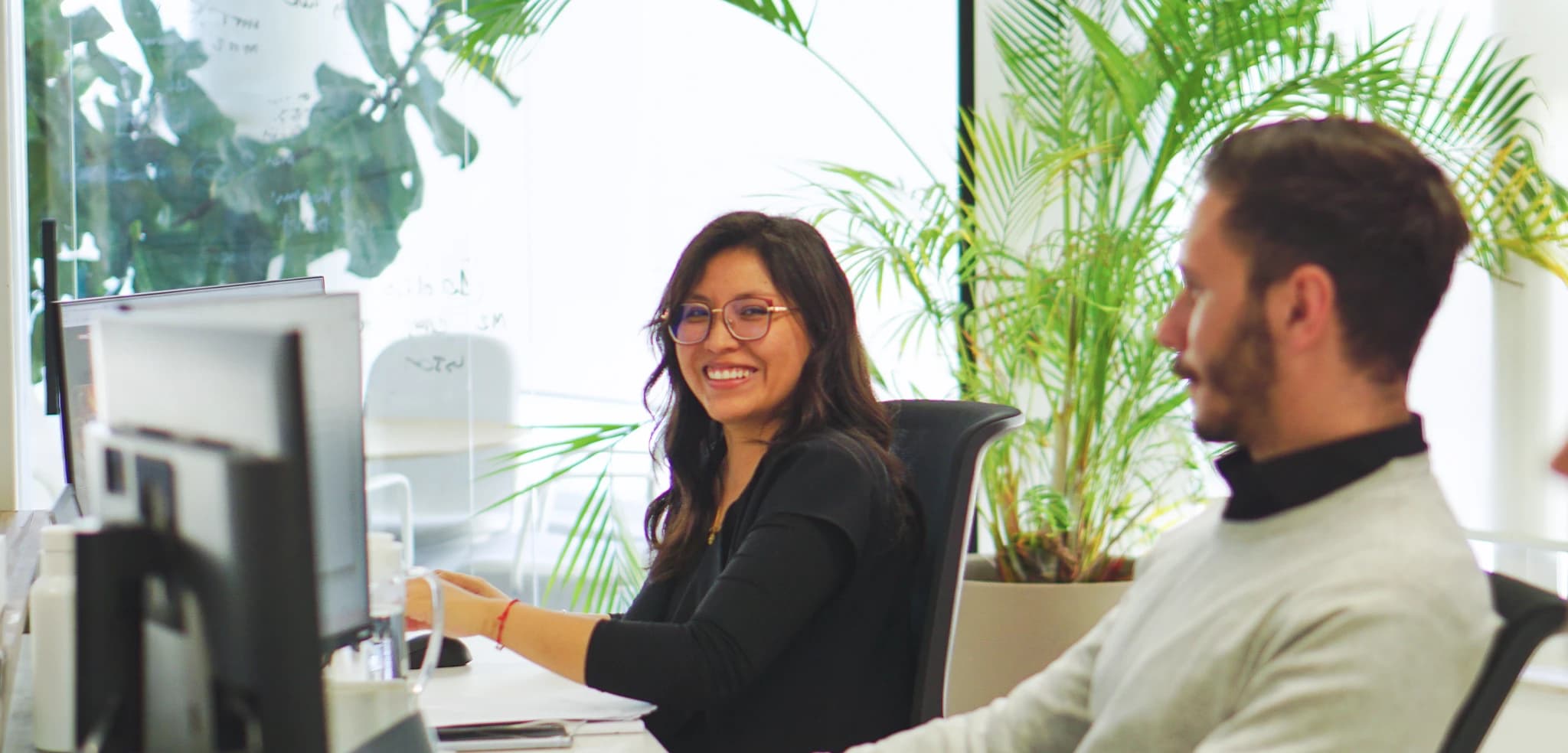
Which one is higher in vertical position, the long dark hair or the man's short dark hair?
the man's short dark hair

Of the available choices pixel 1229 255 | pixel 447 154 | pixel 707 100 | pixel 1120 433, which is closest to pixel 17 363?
pixel 447 154

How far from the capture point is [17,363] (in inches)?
124

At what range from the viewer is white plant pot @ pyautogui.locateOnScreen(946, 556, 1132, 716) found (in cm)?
281

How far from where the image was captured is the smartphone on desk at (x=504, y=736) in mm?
1300

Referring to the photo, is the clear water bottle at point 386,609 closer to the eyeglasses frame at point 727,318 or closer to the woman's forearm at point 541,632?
the woman's forearm at point 541,632

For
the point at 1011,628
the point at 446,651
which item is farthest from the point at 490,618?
the point at 1011,628

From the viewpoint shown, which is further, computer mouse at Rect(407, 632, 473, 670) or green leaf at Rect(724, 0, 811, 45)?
green leaf at Rect(724, 0, 811, 45)

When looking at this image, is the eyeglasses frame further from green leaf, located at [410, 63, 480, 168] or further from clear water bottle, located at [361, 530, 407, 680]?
green leaf, located at [410, 63, 480, 168]

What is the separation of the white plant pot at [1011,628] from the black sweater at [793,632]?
1.19 meters

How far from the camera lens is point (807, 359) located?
177cm

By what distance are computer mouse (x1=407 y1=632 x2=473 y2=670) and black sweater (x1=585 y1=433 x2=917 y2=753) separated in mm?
222

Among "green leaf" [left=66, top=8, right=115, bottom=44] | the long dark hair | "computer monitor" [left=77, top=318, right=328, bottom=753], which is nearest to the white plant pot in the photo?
the long dark hair

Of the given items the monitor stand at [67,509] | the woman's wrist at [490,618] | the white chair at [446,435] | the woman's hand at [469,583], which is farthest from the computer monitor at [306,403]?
the white chair at [446,435]

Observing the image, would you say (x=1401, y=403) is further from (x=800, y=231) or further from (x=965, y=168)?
(x=965, y=168)
